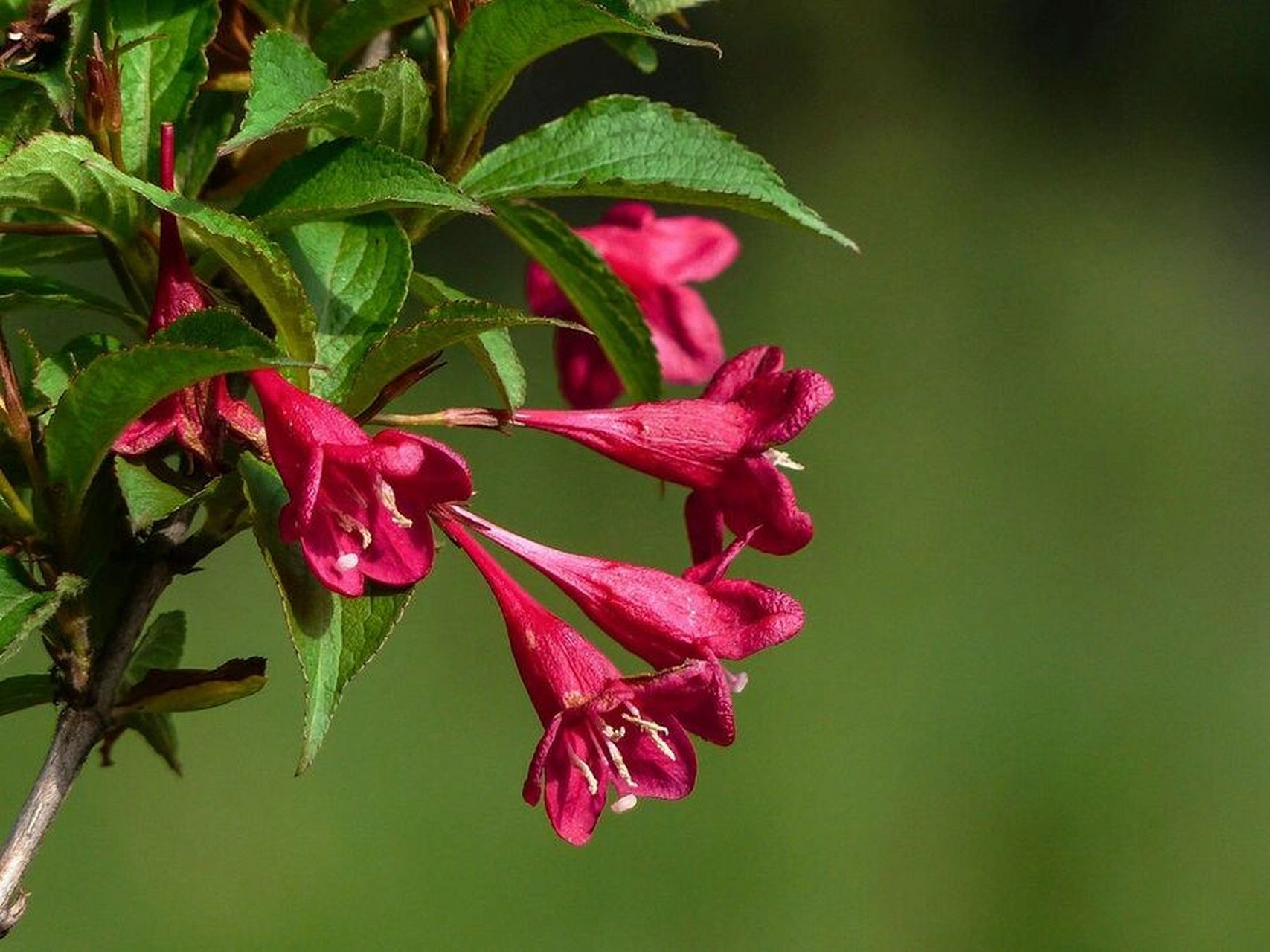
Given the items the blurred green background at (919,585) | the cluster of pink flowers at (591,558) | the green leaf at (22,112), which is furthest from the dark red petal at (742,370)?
the blurred green background at (919,585)

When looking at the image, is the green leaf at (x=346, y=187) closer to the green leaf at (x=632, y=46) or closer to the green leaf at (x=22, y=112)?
the green leaf at (x=22, y=112)

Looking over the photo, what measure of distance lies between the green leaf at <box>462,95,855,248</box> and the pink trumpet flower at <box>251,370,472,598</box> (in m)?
0.18

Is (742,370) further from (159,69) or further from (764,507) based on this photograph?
(159,69)

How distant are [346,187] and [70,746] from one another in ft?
0.89

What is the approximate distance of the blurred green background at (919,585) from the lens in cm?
373

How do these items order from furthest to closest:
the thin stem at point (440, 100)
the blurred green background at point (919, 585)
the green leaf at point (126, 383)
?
the blurred green background at point (919, 585), the thin stem at point (440, 100), the green leaf at point (126, 383)

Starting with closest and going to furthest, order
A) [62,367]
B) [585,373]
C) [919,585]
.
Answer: [62,367] → [585,373] → [919,585]

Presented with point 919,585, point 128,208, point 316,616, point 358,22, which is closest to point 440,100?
point 358,22

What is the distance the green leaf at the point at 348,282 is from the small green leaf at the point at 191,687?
142 mm

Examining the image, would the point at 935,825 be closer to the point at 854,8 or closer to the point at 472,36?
the point at 854,8

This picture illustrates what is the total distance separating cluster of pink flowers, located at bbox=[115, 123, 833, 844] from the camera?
28.1 inches

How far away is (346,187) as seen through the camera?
734mm

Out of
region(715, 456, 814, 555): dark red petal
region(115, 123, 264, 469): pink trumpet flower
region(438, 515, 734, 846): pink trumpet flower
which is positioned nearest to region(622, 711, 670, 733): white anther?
region(438, 515, 734, 846): pink trumpet flower

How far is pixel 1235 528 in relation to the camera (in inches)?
200
